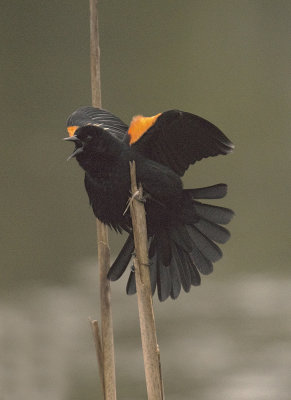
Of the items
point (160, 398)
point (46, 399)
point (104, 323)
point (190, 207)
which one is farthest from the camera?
point (46, 399)

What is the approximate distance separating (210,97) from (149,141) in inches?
39.0

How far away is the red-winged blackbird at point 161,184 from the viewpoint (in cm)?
153

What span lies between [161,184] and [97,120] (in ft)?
0.68

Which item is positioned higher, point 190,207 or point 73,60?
point 73,60

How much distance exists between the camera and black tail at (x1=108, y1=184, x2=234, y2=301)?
168 centimetres

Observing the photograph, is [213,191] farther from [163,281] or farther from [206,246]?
[163,281]

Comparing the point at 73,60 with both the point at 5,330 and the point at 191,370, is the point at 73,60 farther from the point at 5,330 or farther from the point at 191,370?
the point at 191,370

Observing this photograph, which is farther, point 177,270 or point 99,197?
point 177,270

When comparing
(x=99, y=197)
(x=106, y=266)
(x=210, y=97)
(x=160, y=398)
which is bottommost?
(x=160, y=398)

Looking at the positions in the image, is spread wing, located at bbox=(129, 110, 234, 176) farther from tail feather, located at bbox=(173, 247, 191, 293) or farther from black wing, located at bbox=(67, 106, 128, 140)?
tail feather, located at bbox=(173, 247, 191, 293)

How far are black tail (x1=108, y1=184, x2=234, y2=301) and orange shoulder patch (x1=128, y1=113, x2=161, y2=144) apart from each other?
196 millimetres

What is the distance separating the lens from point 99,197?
1.58 metres

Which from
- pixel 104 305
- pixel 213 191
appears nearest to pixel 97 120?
pixel 213 191

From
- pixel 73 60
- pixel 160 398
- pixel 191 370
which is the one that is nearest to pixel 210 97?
→ pixel 73 60
